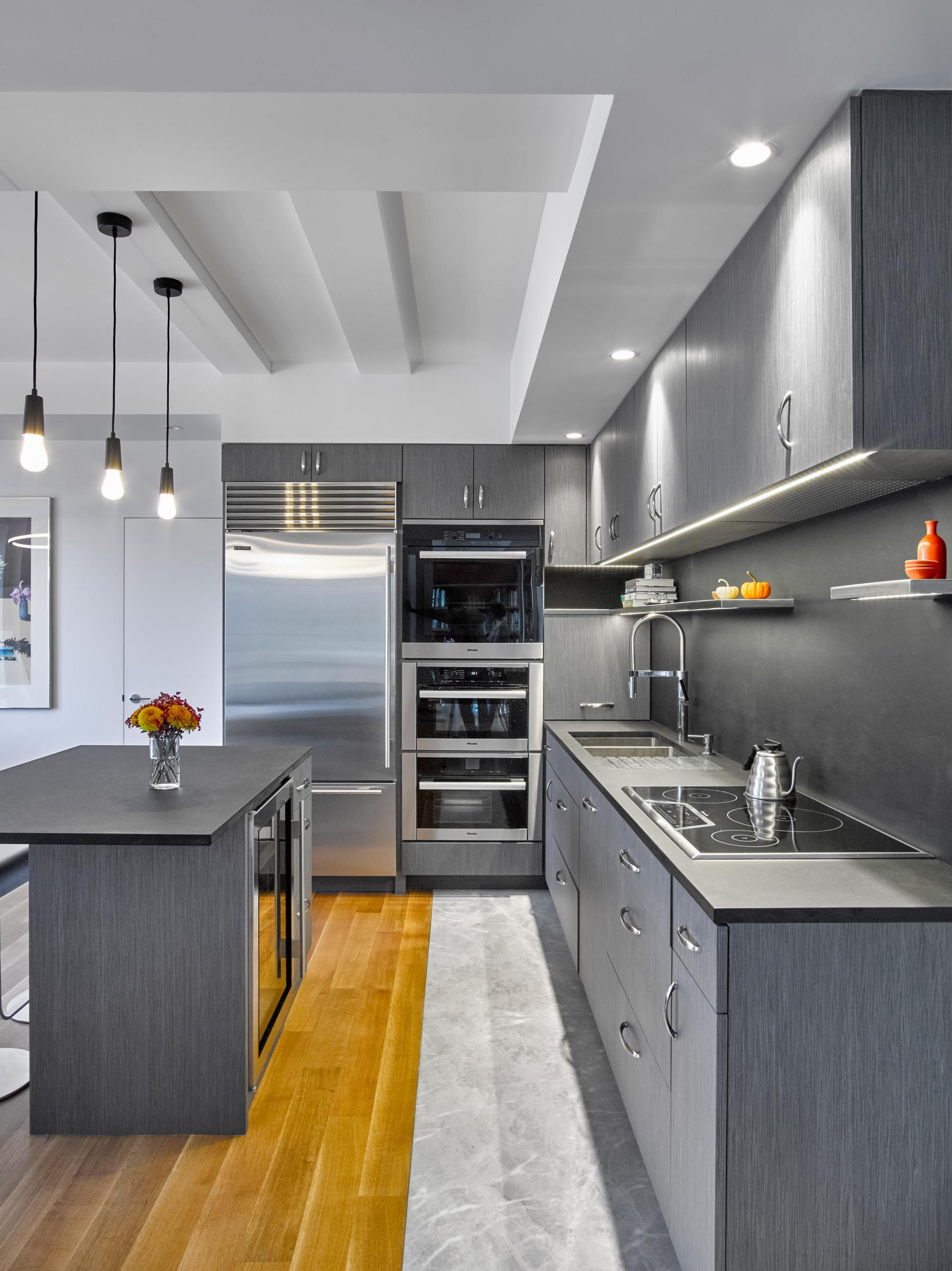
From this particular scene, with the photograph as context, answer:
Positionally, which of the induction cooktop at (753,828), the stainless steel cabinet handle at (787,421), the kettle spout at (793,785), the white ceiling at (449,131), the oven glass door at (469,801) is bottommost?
the oven glass door at (469,801)

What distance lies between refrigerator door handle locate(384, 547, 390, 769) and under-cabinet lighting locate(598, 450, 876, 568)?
4.38 feet

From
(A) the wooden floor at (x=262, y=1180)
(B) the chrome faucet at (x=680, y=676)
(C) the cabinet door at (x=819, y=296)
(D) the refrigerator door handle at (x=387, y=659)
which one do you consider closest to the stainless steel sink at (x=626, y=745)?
(B) the chrome faucet at (x=680, y=676)

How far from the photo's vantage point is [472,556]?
13.7ft

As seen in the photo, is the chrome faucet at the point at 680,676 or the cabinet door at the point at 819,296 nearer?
the cabinet door at the point at 819,296

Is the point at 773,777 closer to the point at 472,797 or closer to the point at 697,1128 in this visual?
the point at 697,1128

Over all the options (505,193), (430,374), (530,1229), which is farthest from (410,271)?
(530,1229)

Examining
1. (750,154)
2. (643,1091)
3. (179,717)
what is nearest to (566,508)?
(179,717)

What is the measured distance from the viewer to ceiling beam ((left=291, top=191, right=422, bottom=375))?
97.7 inches

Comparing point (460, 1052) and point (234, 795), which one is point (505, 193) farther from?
A: point (460, 1052)

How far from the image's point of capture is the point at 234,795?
2385mm

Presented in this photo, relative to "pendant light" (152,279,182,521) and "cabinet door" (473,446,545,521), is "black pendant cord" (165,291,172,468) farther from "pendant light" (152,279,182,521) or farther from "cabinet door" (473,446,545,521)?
"cabinet door" (473,446,545,521)

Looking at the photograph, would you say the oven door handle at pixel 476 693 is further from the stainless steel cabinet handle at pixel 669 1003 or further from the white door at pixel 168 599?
the stainless steel cabinet handle at pixel 669 1003

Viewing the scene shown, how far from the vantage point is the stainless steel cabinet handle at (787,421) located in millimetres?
1641

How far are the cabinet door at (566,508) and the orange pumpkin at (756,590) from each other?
1663mm
